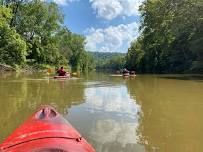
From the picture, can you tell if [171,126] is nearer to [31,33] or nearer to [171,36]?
[171,36]

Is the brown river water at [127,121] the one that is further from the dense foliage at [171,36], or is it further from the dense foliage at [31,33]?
the dense foliage at [31,33]

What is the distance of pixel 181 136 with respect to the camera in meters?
9.48

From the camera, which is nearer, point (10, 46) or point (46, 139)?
point (46, 139)

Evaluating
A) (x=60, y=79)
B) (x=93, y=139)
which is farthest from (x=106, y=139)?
(x=60, y=79)

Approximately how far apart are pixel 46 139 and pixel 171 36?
63.4 metres

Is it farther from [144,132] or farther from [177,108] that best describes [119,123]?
[177,108]

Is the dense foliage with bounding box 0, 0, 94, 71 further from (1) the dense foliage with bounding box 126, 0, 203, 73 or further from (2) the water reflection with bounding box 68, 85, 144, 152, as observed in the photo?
(2) the water reflection with bounding box 68, 85, 144, 152

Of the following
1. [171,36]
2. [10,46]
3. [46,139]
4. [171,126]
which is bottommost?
[171,126]

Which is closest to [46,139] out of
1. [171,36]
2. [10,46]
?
[10,46]

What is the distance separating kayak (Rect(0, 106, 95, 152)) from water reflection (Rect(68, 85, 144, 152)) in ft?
4.93

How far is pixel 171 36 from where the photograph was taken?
67250 millimetres

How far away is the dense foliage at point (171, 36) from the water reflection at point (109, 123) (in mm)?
33034

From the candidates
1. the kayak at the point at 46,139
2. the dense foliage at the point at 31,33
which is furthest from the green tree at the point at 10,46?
the kayak at the point at 46,139

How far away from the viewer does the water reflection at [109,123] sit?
8.37 m
